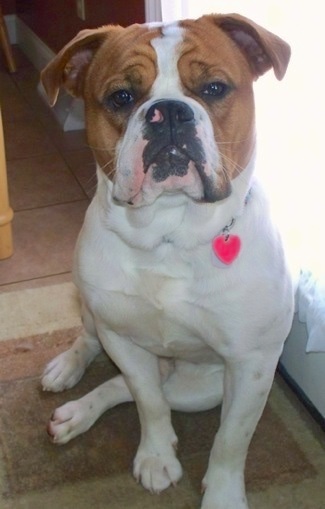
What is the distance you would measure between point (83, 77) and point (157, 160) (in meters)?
0.31

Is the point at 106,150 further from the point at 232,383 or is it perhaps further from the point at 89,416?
the point at 89,416

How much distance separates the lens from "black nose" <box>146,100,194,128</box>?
1.27 metres

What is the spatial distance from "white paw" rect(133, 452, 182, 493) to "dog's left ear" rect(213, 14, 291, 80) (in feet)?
2.51

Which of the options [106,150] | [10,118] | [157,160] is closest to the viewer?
[157,160]

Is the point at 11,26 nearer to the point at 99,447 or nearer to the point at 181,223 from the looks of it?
the point at 99,447

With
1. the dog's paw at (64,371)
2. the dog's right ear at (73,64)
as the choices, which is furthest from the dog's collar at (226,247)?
the dog's paw at (64,371)

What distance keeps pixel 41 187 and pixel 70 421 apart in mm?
1310

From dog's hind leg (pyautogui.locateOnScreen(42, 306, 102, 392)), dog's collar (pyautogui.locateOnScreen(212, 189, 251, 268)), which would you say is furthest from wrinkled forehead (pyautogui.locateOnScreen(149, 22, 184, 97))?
dog's hind leg (pyautogui.locateOnScreen(42, 306, 102, 392))

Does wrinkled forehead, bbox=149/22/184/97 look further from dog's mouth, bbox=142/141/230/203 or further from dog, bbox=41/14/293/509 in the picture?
dog's mouth, bbox=142/141/230/203

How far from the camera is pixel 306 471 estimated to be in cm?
168

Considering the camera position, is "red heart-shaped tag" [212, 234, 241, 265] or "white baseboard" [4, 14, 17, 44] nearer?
"red heart-shaped tag" [212, 234, 241, 265]

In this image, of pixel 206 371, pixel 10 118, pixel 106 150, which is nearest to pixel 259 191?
pixel 106 150

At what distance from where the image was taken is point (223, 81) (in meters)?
1.37

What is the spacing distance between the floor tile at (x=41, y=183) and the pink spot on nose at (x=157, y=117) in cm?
154
